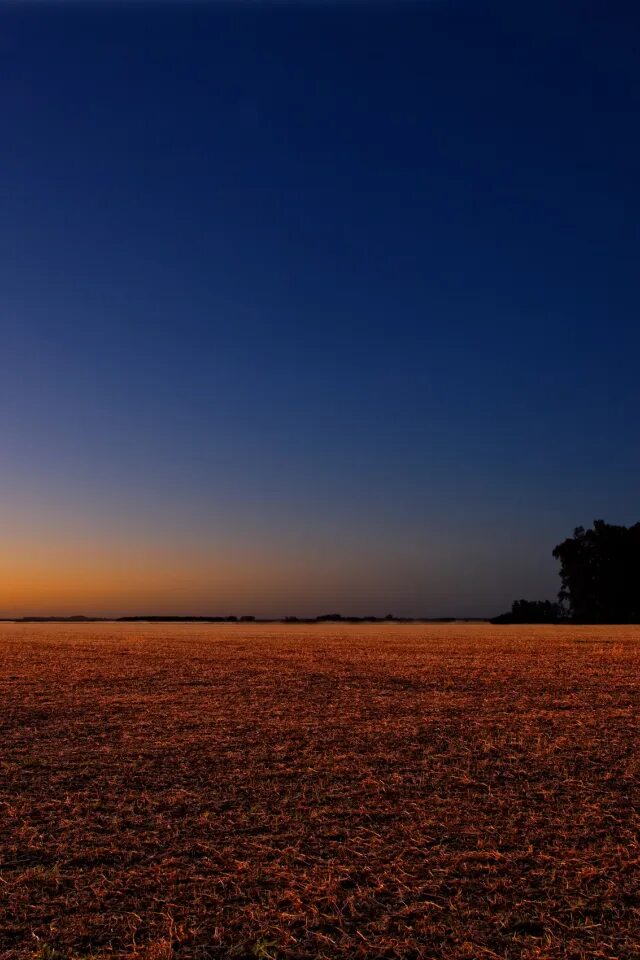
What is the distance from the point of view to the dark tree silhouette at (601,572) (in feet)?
312

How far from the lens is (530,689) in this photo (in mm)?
18328

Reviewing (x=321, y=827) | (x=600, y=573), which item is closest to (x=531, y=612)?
(x=600, y=573)

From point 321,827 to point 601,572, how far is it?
98327mm

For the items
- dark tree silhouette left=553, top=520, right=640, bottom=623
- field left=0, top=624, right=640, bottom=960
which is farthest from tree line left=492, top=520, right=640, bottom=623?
field left=0, top=624, right=640, bottom=960

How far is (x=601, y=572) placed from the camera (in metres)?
98.3

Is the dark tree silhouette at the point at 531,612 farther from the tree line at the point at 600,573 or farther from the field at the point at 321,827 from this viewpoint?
the field at the point at 321,827

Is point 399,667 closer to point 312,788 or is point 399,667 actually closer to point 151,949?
point 312,788

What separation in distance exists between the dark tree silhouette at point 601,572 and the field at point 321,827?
84.9 m

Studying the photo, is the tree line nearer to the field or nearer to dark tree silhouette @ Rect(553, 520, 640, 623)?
dark tree silhouette @ Rect(553, 520, 640, 623)

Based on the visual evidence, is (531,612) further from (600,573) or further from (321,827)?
(321,827)

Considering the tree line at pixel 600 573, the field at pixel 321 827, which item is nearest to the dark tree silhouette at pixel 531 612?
the tree line at pixel 600 573

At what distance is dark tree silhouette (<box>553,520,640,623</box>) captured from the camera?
3745 inches

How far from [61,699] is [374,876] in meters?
12.8

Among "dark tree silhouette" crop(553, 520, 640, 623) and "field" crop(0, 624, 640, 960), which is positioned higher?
"dark tree silhouette" crop(553, 520, 640, 623)
